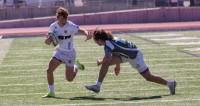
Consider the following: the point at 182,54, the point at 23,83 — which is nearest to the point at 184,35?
the point at 182,54

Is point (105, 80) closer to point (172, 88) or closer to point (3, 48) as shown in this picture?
point (172, 88)

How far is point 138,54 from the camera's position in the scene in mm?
11008

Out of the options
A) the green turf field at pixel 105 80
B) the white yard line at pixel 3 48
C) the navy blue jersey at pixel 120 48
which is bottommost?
the white yard line at pixel 3 48

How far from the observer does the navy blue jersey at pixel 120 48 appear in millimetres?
10672

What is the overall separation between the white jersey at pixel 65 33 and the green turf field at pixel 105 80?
0.85m

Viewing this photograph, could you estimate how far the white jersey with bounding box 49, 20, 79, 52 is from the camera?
11.2 m

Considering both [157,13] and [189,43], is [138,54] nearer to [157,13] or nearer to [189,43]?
A: [189,43]

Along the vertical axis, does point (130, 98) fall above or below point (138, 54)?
below

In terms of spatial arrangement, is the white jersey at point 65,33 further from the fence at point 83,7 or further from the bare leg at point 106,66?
the fence at point 83,7

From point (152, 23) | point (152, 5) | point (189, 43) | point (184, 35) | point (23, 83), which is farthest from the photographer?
point (152, 5)

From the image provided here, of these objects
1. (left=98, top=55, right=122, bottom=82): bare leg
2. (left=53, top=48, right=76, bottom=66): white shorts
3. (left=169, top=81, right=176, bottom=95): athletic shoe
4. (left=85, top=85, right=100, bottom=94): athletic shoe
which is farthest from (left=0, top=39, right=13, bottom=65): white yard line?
(left=169, top=81, right=176, bottom=95): athletic shoe

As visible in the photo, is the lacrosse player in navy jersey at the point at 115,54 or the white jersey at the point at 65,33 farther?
the white jersey at the point at 65,33

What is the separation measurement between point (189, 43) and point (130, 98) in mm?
11554

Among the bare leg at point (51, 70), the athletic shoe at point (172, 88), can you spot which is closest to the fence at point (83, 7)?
the bare leg at point (51, 70)
